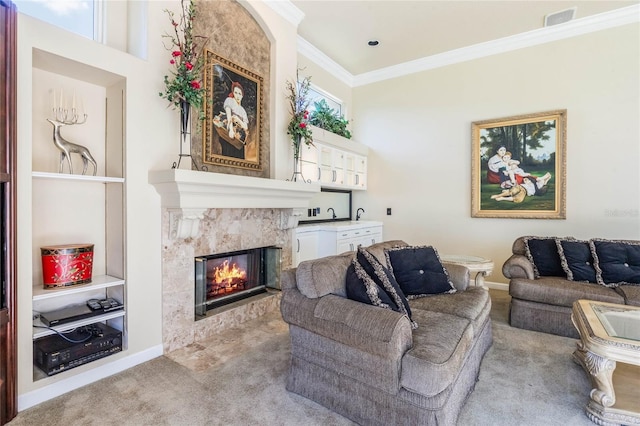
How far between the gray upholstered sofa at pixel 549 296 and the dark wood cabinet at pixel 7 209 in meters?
3.98

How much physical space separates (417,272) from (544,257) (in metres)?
1.69

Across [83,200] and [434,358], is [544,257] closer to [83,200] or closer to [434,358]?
[434,358]

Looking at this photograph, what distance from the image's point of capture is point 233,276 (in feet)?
11.5

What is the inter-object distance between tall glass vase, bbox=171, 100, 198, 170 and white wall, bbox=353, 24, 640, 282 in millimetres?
3594

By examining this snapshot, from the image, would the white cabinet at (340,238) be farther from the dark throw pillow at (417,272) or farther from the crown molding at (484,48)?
the crown molding at (484,48)

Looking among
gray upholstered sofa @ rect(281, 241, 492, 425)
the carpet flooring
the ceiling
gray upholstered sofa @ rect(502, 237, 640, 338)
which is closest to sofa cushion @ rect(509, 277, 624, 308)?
gray upholstered sofa @ rect(502, 237, 640, 338)

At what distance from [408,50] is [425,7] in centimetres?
107

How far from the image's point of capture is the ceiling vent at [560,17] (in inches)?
151

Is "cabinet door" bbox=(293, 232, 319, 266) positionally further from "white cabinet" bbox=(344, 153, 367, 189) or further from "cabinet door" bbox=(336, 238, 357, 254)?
"white cabinet" bbox=(344, 153, 367, 189)

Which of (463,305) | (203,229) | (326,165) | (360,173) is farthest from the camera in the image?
(360,173)

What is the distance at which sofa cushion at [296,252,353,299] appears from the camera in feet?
6.60

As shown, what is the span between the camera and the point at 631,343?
1.81 m

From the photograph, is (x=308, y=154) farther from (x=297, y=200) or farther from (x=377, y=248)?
(x=377, y=248)

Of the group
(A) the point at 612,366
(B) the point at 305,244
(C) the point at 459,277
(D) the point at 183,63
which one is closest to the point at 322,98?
(B) the point at 305,244
